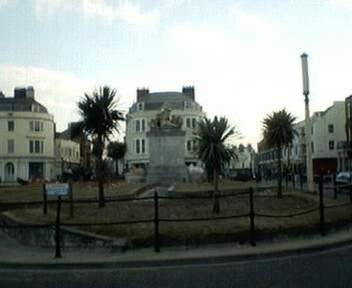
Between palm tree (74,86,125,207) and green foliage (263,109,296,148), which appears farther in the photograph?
green foliage (263,109,296,148)

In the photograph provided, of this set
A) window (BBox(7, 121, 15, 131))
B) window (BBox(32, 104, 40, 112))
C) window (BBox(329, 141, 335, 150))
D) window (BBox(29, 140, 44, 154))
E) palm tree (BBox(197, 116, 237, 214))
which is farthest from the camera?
window (BBox(32, 104, 40, 112))

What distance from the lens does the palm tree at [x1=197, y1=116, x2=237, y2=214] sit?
22172 mm

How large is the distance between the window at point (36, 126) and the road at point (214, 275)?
97.8 metres

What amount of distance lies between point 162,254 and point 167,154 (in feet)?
132

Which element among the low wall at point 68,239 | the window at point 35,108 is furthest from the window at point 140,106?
the low wall at point 68,239

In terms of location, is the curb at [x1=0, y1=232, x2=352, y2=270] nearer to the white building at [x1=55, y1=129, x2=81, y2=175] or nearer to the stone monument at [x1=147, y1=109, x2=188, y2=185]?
the stone monument at [x1=147, y1=109, x2=188, y2=185]

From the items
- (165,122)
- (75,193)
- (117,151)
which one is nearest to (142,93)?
(117,151)

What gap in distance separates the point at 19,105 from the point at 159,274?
10100cm

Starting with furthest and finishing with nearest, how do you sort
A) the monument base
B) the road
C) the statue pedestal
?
the statue pedestal
the monument base
the road

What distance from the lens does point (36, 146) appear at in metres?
108

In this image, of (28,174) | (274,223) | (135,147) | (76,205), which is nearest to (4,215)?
(76,205)

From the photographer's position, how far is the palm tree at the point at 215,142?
72.7ft

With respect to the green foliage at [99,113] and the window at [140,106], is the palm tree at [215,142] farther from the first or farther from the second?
the window at [140,106]

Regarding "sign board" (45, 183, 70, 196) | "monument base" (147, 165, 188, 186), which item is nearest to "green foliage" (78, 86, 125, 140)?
"sign board" (45, 183, 70, 196)
